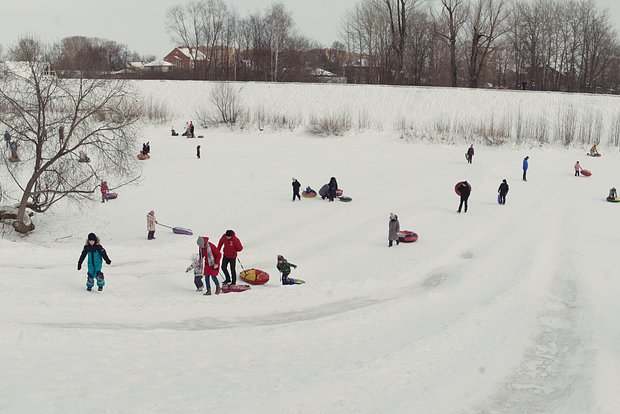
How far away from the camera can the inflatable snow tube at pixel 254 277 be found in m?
15.1

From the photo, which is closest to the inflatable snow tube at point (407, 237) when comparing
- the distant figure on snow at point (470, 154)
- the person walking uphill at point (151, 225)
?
the person walking uphill at point (151, 225)

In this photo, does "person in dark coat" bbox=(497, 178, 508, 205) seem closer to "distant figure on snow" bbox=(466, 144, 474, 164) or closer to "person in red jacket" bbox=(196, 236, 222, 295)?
"distant figure on snow" bbox=(466, 144, 474, 164)

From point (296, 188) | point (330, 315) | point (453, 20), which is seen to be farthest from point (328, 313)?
point (453, 20)

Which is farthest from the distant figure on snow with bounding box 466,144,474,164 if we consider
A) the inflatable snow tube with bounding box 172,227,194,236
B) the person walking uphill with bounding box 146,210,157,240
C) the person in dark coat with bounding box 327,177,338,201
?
the person walking uphill with bounding box 146,210,157,240

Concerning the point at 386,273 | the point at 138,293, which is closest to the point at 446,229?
the point at 386,273

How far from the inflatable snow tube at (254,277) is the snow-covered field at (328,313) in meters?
0.38

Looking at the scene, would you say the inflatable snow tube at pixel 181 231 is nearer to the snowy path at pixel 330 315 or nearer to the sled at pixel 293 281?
the snowy path at pixel 330 315

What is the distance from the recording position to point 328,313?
506 inches

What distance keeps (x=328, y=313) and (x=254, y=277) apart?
3.07 meters

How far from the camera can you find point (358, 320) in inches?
481

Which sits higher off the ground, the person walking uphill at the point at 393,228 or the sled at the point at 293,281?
the person walking uphill at the point at 393,228

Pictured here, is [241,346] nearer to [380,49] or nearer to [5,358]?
[5,358]

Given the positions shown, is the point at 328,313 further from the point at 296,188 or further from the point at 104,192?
the point at 104,192

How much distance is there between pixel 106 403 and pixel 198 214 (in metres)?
17.7
